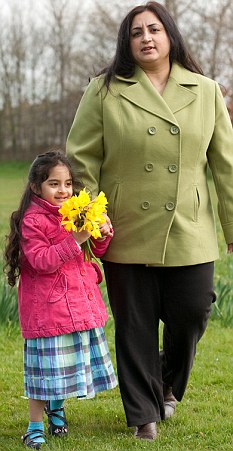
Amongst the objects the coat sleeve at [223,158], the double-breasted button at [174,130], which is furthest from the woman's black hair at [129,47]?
the double-breasted button at [174,130]

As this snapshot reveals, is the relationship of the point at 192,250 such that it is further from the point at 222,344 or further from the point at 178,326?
the point at 222,344

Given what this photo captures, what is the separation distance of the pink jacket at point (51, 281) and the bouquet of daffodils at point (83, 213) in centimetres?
11

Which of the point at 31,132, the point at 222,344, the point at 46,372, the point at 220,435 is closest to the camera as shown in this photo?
the point at 46,372

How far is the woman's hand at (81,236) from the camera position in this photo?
377 cm

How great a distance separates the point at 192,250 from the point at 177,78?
2.65 ft

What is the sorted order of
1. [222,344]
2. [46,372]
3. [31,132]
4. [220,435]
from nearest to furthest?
1. [46,372]
2. [220,435]
3. [222,344]
4. [31,132]

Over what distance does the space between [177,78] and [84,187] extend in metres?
0.68

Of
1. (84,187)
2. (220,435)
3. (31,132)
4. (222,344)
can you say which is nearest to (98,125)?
(84,187)

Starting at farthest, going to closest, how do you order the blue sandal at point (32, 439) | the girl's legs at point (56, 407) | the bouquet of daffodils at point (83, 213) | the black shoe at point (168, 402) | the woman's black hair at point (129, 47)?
the black shoe at point (168, 402) → the girl's legs at point (56, 407) → the woman's black hair at point (129, 47) → the blue sandal at point (32, 439) → the bouquet of daffodils at point (83, 213)

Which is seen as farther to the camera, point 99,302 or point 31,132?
point 31,132

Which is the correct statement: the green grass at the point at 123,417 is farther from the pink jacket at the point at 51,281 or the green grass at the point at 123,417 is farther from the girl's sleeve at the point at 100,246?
the girl's sleeve at the point at 100,246

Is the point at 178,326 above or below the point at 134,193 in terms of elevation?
below

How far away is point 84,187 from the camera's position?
13.1ft

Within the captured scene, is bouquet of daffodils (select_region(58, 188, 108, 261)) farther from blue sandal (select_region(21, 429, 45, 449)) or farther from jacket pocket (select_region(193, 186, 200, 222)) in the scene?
blue sandal (select_region(21, 429, 45, 449))
